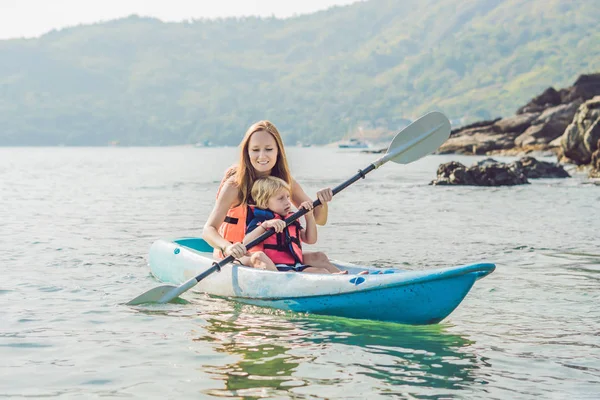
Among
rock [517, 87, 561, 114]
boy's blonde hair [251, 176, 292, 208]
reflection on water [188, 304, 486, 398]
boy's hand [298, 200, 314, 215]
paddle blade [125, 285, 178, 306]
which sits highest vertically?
rock [517, 87, 561, 114]

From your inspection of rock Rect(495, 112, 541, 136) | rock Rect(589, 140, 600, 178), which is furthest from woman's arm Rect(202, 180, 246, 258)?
rock Rect(495, 112, 541, 136)

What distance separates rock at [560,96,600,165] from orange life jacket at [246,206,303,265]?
28055mm

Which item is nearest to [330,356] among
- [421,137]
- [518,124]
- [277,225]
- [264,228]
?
[277,225]

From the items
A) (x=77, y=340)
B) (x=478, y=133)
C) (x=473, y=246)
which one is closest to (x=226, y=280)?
(x=77, y=340)

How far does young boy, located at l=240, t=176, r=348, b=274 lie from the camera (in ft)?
27.3

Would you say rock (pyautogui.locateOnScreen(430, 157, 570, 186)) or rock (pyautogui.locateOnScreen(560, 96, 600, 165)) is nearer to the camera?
rock (pyautogui.locateOnScreen(430, 157, 570, 186))

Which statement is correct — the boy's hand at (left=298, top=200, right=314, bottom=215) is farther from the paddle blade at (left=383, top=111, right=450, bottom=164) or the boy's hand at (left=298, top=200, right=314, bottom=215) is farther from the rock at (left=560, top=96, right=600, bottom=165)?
the rock at (left=560, top=96, right=600, bottom=165)

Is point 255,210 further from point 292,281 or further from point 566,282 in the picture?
point 566,282

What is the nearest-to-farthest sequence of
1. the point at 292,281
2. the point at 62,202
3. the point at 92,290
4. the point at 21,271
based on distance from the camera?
the point at 292,281 → the point at 92,290 → the point at 21,271 → the point at 62,202

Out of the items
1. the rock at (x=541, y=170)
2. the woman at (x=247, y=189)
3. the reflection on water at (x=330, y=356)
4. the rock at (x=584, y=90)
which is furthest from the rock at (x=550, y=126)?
the reflection on water at (x=330, y=356)

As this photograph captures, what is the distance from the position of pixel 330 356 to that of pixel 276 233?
77.0 inches

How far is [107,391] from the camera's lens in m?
5.75

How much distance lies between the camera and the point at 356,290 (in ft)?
24.8

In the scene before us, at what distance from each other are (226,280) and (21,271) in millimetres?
3664
